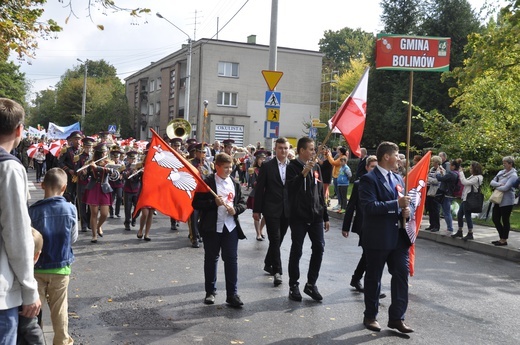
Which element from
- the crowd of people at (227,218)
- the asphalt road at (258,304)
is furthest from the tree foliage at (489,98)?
the asphalt road at (258,304)

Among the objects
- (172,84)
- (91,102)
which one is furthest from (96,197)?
(91,102)

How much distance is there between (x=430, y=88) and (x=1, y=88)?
125 feet

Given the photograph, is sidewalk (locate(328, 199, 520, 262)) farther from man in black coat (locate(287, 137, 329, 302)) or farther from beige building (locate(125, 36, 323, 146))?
beige building (locate(125, 36, 323, 146))

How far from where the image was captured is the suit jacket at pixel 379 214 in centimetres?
573

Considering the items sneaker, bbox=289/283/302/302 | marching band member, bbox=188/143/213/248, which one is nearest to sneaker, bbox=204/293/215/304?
sneaker, bbox=289/283/302/302

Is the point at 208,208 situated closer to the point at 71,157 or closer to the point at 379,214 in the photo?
the point at 379,214

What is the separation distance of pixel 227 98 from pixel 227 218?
41.1 m

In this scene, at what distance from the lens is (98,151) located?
37.9 feet

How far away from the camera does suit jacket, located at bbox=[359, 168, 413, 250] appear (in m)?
5.73

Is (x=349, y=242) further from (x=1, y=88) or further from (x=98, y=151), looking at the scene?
(x=1, y=88)

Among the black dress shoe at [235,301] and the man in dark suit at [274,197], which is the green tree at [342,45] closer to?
the man in dark suit at [274,197]

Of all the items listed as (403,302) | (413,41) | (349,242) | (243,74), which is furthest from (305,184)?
(243,74)

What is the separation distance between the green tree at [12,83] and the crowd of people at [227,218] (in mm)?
45991

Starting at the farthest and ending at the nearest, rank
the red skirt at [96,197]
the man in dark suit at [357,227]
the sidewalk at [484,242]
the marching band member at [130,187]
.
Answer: the marching band member at [130,187], the sidewalk at [484,242], the red skirt at [96,197], the man in dark suit at [357,227]
